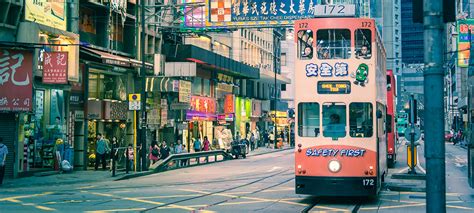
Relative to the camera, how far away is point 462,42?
249 ft

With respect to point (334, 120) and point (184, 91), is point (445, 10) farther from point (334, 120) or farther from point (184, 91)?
point (184, 91)

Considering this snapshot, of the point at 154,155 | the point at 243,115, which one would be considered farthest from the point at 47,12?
the point at 243,115

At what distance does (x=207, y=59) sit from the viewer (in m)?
50.9

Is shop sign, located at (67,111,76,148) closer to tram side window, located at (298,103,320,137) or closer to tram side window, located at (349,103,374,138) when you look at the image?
tram side window, located at (298,103,320,137)

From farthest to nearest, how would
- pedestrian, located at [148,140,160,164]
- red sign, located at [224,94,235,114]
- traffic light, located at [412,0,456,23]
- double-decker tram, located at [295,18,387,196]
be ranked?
red sign, located at [224,94,235,114]
pedestrian, located at [148,140,160,164]
double-decker tram, located at [295,18,387,196]
traffic light, located at [412,0,456,23]

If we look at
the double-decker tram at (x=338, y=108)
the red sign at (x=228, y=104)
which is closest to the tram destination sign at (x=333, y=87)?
the double-decker tram at (x=338, y=108)

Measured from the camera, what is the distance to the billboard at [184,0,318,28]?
38062 millimetres

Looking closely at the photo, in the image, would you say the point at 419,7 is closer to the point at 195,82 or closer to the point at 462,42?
the point at 195,82

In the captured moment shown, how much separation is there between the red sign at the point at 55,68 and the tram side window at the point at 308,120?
12959mm

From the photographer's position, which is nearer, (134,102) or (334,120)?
(334,120)

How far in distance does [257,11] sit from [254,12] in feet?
0.65

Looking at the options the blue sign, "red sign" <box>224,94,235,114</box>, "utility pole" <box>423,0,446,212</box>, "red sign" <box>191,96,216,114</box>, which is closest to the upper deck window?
the blue sign

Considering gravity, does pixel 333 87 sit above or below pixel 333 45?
below

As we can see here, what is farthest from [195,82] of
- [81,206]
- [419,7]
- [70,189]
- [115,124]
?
[419,7]
